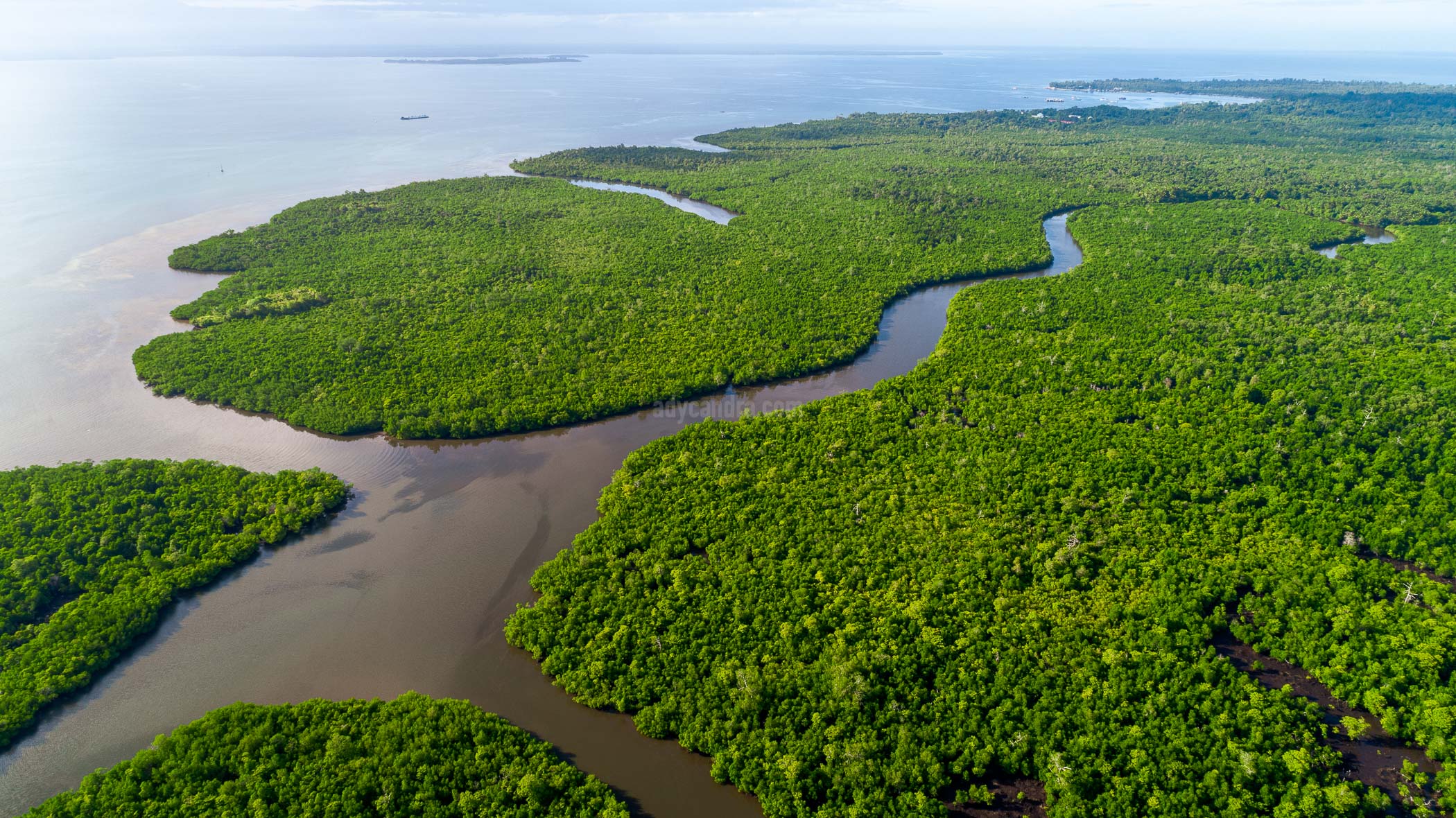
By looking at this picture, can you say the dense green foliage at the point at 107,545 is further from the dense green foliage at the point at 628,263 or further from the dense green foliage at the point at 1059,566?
the dense green foliage at the point at 1059,566

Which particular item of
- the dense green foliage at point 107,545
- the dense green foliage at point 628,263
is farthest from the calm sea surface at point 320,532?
the dense green foliage at point 628,263

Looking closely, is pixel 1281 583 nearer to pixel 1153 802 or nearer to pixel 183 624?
pixel 1153 802

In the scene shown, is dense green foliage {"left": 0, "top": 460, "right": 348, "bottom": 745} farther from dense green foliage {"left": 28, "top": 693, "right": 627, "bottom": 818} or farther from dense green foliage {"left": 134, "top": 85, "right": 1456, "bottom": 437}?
dense green foliage {"left": 134, "top": 85, "right": 1456, "bottom": 437}

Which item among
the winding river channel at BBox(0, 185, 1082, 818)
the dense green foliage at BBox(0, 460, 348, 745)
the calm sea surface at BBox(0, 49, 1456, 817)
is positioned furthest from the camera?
the dense green foliage at BBox(0, 460, 348, 745)

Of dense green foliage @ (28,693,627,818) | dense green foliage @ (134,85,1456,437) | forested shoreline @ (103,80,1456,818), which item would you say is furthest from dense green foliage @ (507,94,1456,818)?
dense green foliage @ (134,85,1456,437)

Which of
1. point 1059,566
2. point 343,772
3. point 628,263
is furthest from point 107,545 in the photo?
point 628,263

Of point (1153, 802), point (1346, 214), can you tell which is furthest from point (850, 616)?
point (1346, 214)

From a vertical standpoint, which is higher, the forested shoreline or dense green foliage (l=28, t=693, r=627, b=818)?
the forested shoreline
